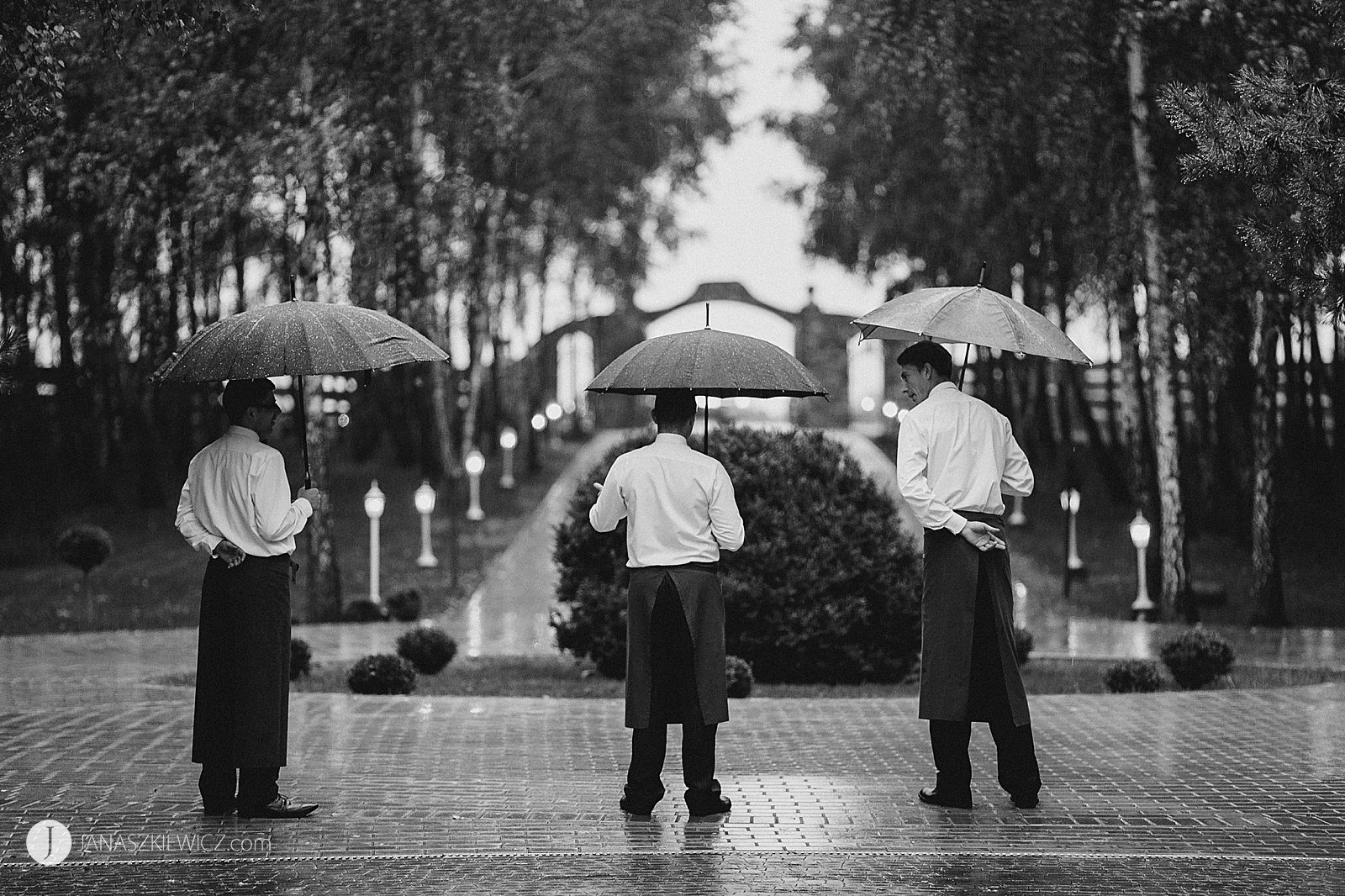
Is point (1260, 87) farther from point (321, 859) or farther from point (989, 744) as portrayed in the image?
point (321, 859)

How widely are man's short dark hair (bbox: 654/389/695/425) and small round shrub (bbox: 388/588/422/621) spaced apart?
13378 millimetres

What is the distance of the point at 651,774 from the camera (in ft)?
24.5

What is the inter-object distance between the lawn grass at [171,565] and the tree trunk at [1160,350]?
9.51 meters

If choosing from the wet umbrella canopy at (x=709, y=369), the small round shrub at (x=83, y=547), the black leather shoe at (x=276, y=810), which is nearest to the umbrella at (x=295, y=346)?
the wet umbrella canopy at (x=709, y=369)

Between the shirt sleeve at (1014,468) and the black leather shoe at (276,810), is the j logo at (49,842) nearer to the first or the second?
the black leather shoe at (276,810)

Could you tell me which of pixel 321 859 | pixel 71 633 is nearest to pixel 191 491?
pixel 321 859

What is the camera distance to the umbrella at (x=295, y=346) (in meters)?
7.26

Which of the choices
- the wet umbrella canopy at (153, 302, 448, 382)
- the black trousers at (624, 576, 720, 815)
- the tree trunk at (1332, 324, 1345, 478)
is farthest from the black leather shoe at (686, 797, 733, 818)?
the tree trunk at (1332, 324, 1345, 478)

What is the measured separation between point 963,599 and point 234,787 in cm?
341

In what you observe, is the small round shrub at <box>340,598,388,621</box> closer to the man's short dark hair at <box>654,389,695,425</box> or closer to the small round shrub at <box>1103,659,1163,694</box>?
the small round shrub at <box>1103,659,1163,694</box>

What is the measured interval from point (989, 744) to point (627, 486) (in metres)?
3.50

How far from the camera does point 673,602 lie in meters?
7.46

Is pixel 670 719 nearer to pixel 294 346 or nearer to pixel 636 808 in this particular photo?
pixel 636 808

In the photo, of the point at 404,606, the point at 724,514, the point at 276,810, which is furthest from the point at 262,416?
the point at 404,606
